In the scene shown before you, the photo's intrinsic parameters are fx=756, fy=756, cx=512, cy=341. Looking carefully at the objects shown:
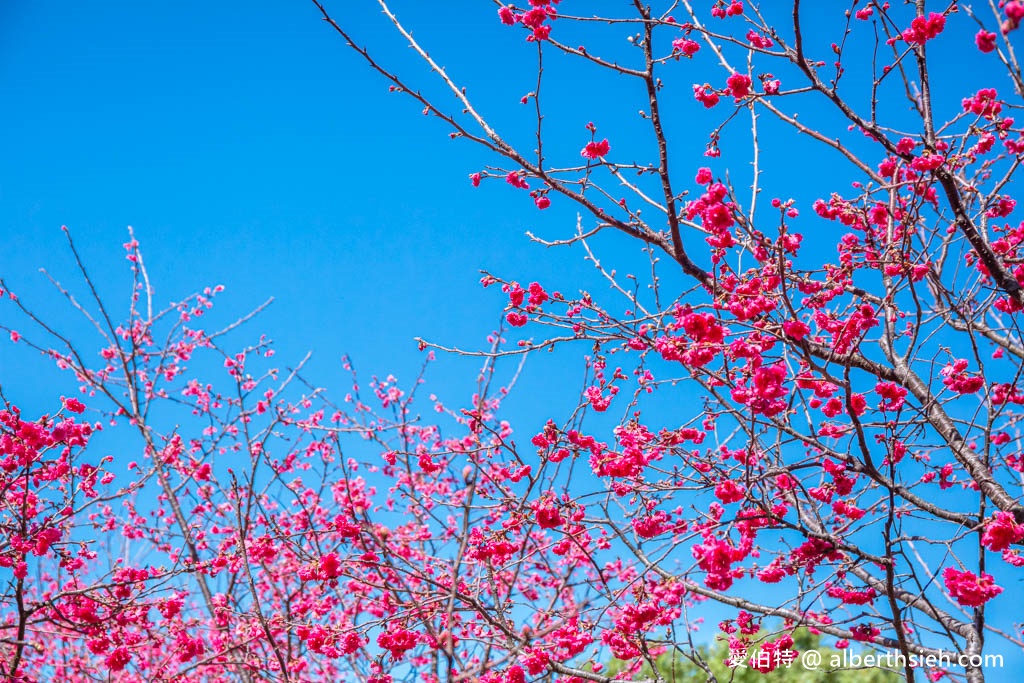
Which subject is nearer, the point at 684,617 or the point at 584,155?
the point at 584,155

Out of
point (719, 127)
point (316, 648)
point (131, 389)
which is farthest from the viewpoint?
point (131, 389)

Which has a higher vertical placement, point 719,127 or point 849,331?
point 719,127

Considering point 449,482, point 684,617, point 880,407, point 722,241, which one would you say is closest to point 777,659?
point 684,617

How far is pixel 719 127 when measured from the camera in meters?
4.48

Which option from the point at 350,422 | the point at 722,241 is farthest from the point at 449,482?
the point at 722,241

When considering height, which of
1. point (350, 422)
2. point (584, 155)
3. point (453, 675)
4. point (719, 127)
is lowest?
point (453, 675)

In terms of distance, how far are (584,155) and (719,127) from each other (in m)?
A: 0.90

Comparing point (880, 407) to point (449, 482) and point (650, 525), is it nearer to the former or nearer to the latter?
point (650, 525)

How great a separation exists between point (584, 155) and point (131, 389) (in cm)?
578

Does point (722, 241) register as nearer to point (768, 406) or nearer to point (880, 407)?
point (768, 406)

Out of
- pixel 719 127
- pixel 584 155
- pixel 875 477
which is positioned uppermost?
pixel 719 127

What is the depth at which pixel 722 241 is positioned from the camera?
4277 millimetres

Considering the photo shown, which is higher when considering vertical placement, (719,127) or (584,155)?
(719,127)

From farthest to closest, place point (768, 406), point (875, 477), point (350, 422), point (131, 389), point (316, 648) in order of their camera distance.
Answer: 1. point (350, 422)
2. point (131, 389)
3. point (316, 648)
4. point (875, 477)
5. point (768, 406)
